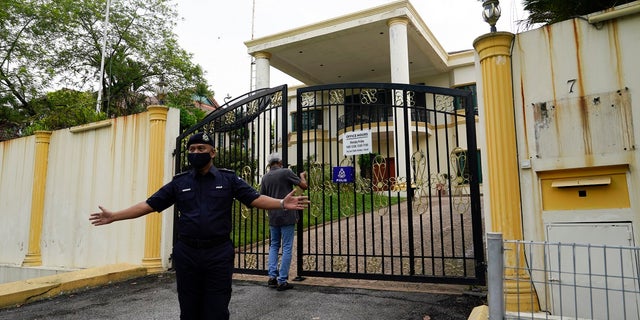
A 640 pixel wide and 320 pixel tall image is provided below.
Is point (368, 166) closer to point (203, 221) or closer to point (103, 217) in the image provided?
point (203, 221)

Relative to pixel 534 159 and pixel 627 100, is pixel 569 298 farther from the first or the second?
pixel 627 100

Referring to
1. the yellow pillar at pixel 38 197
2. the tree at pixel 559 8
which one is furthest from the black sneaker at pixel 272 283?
the yellow pillar at pixel 38 197

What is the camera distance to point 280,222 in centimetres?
489

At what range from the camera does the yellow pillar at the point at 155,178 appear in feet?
21.3

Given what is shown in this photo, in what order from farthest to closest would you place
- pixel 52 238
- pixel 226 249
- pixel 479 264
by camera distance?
pixel 52 238 < pixel 479 264 < pixel 226 249

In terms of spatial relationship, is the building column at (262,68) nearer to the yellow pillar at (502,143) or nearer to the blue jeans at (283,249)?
the blue jeans at (283,249)

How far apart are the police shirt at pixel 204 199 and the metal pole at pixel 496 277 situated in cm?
167

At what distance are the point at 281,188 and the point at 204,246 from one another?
2252 millimetres

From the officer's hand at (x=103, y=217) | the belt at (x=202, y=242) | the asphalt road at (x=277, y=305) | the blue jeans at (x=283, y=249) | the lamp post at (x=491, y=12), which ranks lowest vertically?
the asphalt road at (x=277, y=305)

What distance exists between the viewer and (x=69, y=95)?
731 inches

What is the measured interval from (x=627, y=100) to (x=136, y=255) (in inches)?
281

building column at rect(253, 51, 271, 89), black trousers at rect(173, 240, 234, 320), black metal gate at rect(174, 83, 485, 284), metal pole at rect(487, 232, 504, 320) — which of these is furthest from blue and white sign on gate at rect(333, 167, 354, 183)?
building column at rect(253, 51, 271, 89)

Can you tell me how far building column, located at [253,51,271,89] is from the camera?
1798cm

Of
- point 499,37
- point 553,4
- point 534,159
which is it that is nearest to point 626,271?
point 534,159
